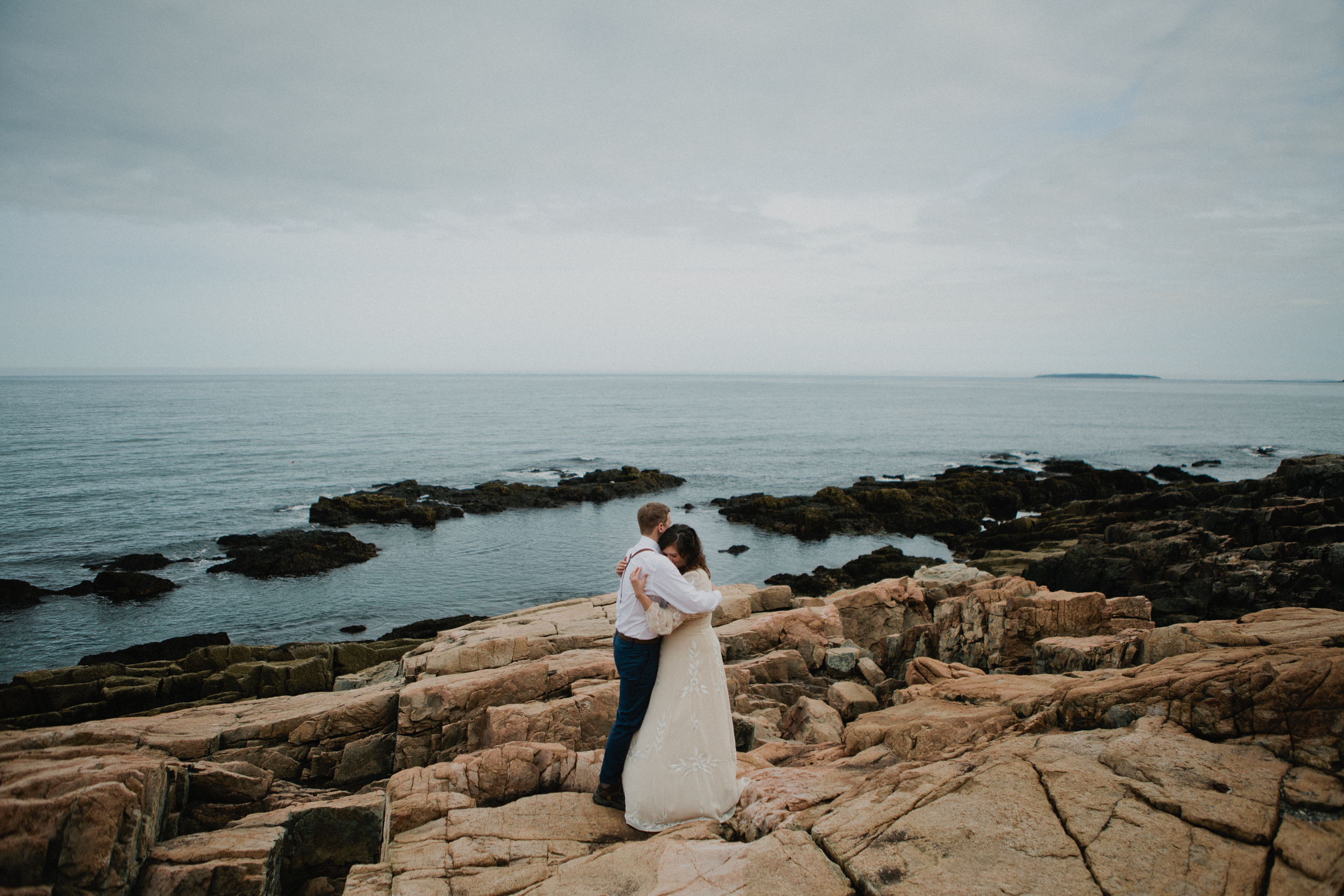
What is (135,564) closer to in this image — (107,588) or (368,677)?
(107,588)

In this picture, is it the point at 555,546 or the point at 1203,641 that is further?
the point at 555,546

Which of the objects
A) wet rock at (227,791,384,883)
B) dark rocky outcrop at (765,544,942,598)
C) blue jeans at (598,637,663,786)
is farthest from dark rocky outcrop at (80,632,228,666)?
dark rocky outcrop at (765,544,942,598)

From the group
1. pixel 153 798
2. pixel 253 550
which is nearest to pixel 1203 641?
pixel 153 798

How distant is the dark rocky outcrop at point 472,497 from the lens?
123 feet

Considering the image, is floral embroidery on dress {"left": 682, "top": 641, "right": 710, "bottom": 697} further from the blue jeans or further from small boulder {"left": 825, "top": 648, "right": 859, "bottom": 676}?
small boulder {"left": 825, "top": 648, "right": 859, "bottom": 676}

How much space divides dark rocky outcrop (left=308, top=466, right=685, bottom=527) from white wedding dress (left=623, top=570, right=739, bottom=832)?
33.9 m

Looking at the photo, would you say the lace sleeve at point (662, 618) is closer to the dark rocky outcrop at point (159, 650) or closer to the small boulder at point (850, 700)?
the small boulder at point (850, 700)

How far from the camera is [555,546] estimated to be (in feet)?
112

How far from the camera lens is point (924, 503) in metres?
40.0

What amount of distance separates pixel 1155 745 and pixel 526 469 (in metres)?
53.2

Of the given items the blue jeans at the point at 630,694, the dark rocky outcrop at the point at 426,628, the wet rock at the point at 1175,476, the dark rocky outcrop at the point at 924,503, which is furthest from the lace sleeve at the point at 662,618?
the wet rock at the point at 1175,476

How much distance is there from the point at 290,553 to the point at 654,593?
29.3m

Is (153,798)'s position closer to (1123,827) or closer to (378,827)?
(378,827)

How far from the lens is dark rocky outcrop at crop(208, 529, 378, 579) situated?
28.3 meters
